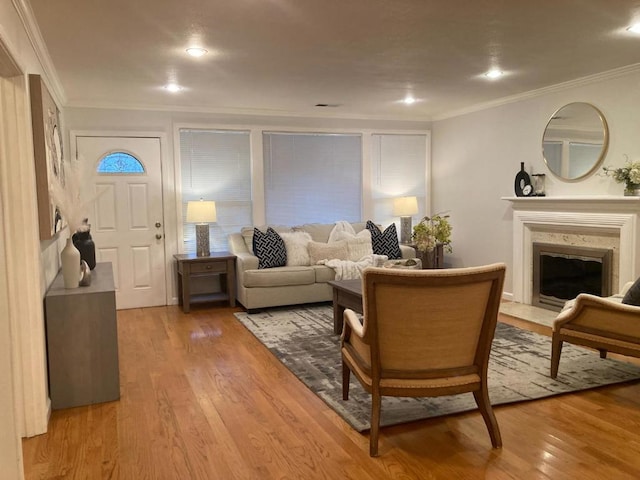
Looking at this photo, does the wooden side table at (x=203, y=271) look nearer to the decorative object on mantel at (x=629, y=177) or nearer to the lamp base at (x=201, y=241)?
the lamp base at (x=201, y=241)

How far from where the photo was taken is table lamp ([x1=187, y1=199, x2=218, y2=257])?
5859mm

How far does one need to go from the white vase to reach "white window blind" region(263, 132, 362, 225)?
335cm

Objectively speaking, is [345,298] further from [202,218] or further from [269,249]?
[202,218]

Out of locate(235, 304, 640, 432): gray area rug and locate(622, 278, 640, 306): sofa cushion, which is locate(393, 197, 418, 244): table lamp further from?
locate(622, 278, 640, 306): sofa cushion

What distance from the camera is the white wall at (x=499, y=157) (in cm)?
481

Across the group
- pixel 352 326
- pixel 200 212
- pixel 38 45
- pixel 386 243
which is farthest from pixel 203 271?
pixel 352 326

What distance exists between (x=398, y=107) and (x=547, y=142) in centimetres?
182

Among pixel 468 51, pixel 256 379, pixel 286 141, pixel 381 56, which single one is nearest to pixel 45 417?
pixel 256 379

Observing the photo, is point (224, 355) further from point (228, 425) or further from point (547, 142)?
point (547, 142)

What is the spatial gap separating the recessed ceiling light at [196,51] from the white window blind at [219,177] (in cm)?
237

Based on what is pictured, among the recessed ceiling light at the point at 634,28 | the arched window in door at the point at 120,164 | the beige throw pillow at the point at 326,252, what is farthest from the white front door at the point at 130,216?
the recessed ceiling light at the point at 634,28

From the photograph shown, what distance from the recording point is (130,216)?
6004 mm

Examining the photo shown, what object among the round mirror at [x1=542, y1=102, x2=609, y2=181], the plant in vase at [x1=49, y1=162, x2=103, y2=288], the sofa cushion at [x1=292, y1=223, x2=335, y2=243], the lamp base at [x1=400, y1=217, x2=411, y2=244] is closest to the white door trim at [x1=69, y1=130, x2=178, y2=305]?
the sofa cushion at [x1=292, y1=223, x2=335, y2=243]

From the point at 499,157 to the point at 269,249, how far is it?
2.83 meters
